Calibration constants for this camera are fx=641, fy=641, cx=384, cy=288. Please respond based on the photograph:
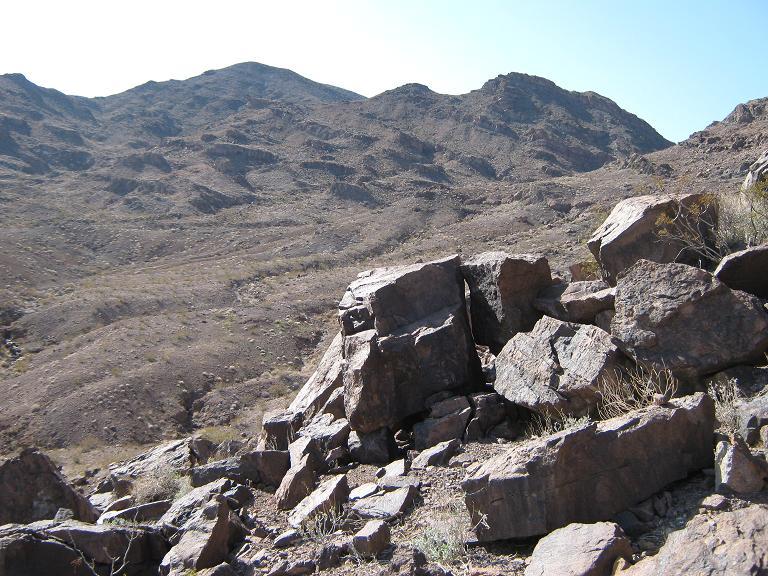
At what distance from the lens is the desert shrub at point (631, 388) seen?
6664mm

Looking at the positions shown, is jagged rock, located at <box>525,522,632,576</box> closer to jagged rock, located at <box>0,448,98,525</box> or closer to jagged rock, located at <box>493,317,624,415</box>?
jagged rock, located at <box>493,317,624,415</box>

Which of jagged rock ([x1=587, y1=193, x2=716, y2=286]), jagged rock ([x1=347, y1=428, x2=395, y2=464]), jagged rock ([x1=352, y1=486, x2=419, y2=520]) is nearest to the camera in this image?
jagged rock ([x1=352, y1=486, x2=419, y2=520])

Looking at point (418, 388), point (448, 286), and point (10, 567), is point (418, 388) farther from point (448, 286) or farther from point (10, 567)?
point (10, 567)

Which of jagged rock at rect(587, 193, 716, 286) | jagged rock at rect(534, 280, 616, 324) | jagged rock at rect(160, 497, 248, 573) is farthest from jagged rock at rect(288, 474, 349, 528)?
jagged rock at rect(587, 193, 716, 286)

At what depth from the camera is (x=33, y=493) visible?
859cm

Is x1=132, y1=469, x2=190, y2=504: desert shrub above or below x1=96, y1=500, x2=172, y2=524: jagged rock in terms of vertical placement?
below

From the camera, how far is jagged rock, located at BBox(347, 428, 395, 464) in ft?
27.0

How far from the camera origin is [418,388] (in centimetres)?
896

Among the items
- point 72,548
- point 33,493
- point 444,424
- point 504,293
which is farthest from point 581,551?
point 33,493

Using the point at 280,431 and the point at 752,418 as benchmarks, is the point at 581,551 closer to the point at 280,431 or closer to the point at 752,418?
the point at 752,418

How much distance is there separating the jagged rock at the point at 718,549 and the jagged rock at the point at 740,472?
33.8 inches

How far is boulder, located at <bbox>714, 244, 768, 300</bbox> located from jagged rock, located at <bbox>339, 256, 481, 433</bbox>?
11.2ft

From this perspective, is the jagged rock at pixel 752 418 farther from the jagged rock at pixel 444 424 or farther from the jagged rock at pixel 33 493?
the jagged rock at pixel 33 493

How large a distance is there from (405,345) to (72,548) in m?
4.66
